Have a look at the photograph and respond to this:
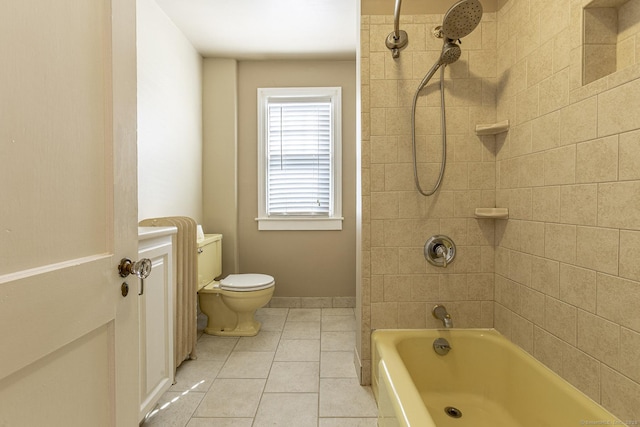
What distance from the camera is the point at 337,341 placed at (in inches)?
92.4

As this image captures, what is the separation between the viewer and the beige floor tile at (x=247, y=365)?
1.91 meters

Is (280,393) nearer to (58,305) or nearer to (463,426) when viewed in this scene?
(463,426)

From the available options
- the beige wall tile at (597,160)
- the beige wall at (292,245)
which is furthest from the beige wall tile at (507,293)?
the beige wall at (292,245)

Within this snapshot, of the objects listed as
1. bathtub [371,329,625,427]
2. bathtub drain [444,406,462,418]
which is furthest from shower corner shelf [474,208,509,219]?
bathtub drain [444,406,462,418]

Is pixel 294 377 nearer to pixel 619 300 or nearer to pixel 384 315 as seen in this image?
pixel 384 315

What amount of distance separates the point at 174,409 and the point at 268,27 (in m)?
2.74

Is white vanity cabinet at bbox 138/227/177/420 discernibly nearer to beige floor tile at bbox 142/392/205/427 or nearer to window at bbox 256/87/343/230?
beige floor tile at bbox 142/392/205/427

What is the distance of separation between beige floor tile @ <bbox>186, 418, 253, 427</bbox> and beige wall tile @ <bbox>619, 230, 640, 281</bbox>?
64.5 inches

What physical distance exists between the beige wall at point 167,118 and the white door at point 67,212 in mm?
1301

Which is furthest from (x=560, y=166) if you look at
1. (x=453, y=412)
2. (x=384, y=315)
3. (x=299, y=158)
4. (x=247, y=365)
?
(x=299, y=158)

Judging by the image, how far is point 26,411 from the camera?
1.86 ft

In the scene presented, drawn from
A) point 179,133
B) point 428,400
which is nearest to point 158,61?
point 179,133

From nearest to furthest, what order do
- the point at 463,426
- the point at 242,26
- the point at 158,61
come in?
the point at 463,426
the point at 158,61
the point at 242,26

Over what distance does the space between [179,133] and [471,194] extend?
7.36 ft
